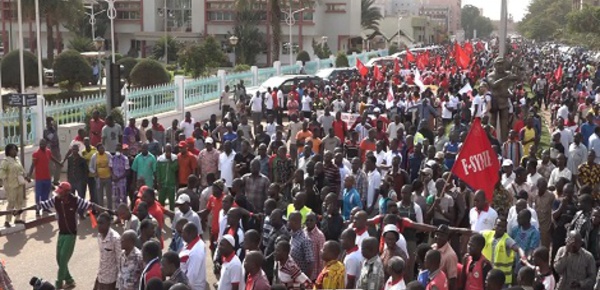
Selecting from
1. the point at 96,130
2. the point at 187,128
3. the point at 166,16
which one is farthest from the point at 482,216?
the point at 166,16

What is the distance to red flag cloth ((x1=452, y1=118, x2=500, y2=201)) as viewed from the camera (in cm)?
893

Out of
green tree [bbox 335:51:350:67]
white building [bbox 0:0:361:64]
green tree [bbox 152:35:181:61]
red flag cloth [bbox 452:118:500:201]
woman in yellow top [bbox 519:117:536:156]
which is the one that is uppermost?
white building [bbox 0:0:361:64]

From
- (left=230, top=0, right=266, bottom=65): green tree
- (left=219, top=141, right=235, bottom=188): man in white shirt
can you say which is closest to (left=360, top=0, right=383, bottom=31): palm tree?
(left=230, top=0, right=266, bottom=65): green tree

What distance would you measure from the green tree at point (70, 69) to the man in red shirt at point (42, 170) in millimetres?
20893

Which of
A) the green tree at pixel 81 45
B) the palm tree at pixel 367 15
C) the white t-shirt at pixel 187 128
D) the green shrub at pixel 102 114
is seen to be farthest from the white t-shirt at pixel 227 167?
the palm tree at pixel 367 15

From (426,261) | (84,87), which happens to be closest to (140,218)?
(426,261)

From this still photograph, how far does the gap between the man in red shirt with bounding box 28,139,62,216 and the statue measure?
855 cm

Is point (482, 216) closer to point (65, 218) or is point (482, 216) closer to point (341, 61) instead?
point (65, 218)

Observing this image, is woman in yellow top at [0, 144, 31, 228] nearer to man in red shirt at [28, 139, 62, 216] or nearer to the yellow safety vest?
man in red shirt at [28, 139, 62, 216]

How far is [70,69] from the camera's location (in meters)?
33.0

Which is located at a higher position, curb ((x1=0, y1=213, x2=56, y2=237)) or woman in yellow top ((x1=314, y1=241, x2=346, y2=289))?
woman in yellow top ((x1=314, y1=241, x2=346, y2=289))

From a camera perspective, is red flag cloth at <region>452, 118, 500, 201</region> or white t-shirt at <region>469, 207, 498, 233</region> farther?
red flag cloth at <region>452, 118, 500, 201</region>

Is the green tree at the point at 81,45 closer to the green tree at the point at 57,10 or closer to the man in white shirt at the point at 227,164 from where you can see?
the green tree at the point at 57,10

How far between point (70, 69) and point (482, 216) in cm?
2728
